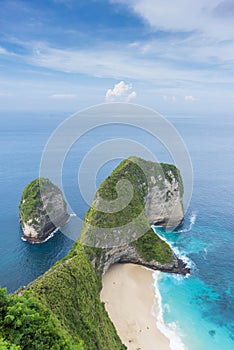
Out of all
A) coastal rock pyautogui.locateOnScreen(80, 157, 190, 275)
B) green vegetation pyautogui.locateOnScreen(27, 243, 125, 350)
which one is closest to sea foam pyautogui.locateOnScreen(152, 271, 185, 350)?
green vegetation pyautogui.locateOnScreen(27, 243, 125, 350)

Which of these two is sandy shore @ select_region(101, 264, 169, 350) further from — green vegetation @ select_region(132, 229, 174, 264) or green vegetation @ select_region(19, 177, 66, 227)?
green vegetation @ select_region(19, 177, 66, 227)

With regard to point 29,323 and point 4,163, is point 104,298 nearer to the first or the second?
point 29,323

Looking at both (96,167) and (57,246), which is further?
(96,167)

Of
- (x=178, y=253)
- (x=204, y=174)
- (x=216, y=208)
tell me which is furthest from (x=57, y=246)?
(x=204, y=174)

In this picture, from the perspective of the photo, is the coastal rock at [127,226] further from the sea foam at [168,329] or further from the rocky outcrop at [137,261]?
the sea foam at [168,329]

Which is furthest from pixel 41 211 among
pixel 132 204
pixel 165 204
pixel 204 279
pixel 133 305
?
pixel 204 279

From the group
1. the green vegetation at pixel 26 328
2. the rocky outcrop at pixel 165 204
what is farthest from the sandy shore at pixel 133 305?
the green vegetation at pixel 26 328
